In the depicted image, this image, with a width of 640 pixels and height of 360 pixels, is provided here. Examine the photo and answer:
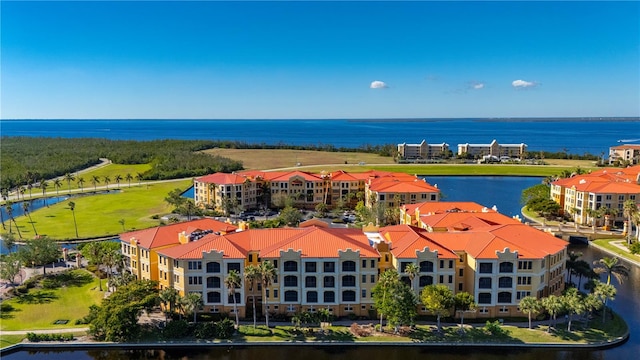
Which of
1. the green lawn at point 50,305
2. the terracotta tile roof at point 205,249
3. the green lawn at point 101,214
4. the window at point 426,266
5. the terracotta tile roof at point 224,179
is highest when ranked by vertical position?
the terracotta tile roof at point 224,179

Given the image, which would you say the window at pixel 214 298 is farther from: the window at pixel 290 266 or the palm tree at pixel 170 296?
the window at pixel 290 266

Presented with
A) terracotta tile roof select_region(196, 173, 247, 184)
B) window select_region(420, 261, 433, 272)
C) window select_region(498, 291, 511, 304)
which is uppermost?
terracotta tile roof select_region(196, 173, 247, 184)

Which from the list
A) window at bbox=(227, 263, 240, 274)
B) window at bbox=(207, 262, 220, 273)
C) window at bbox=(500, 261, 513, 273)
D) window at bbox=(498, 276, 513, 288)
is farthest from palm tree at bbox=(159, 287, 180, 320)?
window at bbox=(500, 261, 513, 273)

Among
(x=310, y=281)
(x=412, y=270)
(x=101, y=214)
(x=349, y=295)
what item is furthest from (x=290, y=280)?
(x=101, y=214)

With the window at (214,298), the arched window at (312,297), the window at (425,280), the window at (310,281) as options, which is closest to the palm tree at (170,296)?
the window at (214,298)

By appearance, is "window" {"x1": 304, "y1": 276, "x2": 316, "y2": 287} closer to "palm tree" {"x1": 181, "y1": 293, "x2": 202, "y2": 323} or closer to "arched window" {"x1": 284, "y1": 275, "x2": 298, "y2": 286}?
"arched window" {"x1": 284, "y1": 275, "x2": 298, "y2": 286}
